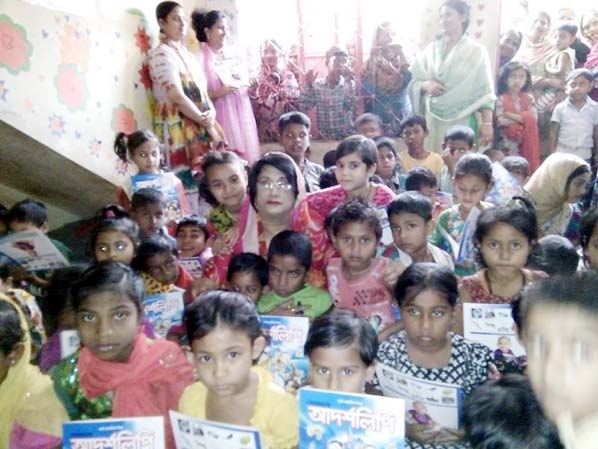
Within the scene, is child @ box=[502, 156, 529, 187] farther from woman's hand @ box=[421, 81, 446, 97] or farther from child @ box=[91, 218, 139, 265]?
child @ box=[91, 218, 139, 265]

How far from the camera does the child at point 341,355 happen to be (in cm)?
158

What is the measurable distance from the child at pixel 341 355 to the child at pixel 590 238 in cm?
93

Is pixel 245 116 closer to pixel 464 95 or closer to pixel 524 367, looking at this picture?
pixel 464 95

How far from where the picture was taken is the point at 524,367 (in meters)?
1.74

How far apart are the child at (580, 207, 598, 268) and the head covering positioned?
82 cm

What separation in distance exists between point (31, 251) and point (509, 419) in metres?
2.42

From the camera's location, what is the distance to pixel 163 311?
2293 millimetres

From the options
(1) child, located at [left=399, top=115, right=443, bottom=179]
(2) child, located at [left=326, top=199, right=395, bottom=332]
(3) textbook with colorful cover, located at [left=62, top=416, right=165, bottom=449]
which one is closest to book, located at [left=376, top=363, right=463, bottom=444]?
(2) child, located at [left=326, top=199, right=395, bottom=332]

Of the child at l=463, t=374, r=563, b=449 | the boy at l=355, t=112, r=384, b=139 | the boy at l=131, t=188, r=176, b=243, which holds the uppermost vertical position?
the boy at l=355, t=112, r=384, b=139

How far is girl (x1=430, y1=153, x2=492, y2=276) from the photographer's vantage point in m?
2.67

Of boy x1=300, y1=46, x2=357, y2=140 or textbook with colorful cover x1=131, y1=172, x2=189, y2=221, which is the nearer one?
textbook with colorful cover x1=131, y1=172, x2=189, y2=221

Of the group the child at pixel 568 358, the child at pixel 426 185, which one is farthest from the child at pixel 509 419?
the child at pixel 426 185

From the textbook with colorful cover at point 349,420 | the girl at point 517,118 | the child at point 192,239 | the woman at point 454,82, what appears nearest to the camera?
the textbook with colorful cover at point 349,420

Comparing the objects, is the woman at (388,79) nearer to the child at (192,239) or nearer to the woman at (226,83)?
the woman at (226,83)
